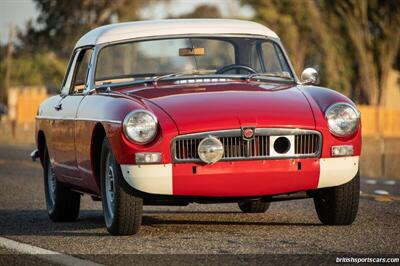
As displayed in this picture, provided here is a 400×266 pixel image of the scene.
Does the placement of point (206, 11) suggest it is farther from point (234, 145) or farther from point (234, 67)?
point (234, 145)

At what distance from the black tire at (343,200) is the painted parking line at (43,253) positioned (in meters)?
2.11

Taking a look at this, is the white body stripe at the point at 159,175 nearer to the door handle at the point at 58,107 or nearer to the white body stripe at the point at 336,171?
the white body stripe at the point at 336,171

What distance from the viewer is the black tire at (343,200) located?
28.1 ft

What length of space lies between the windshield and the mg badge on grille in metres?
1.74

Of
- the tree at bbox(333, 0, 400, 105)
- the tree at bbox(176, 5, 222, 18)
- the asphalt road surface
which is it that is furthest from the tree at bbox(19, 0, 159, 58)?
the asphalt road surface

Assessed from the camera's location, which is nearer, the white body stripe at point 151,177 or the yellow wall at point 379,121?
the white body stripe at point 151,177

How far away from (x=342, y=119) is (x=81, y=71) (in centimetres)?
330

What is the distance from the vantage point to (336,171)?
27.3 feet

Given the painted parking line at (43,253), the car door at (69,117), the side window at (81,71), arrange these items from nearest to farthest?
the painted parking line at (43,253), the car door at (69,117), the side window at (81,71)

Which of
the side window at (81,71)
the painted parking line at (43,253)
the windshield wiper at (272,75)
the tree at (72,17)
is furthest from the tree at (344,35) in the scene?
the painted parking line at (43,253)

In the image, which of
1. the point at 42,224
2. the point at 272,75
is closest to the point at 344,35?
the point at 42,224

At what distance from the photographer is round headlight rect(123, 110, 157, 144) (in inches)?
320

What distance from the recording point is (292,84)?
9422mm

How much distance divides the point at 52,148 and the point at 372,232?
11.7 ft
